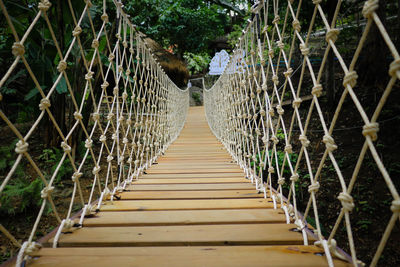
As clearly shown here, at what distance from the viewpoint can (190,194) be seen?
89 cm

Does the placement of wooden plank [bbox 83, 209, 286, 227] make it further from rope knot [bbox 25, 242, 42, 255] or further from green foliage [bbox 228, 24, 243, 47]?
Answer: green foliage [bbox 228, 24, 243, 47]

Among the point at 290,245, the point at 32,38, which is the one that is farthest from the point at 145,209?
the point at 32,38

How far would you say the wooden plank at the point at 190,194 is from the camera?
33.9 inches

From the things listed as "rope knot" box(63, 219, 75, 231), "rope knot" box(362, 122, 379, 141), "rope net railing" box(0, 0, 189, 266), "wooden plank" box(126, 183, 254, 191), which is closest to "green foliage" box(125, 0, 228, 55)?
"rope net railing" box(0, 0, 189, 266)

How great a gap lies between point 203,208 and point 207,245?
0.21 m

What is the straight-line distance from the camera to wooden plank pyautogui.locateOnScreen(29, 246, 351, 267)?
0.47 m

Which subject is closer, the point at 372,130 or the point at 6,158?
the point at 372,130

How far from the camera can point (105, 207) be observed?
759mm

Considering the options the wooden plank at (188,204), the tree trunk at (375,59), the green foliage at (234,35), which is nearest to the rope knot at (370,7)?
the wooden plank at (188,204)

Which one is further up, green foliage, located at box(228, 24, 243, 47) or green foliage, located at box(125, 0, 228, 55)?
green foliage, located at box(125, 0, 228, 55)

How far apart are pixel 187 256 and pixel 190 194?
0.39 meters

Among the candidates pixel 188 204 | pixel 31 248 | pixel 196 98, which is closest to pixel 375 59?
pixel 188 204

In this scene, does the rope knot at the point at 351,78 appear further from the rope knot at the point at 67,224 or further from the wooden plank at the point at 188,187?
the rope knot at the point at 67,224

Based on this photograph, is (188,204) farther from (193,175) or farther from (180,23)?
(180,23)
